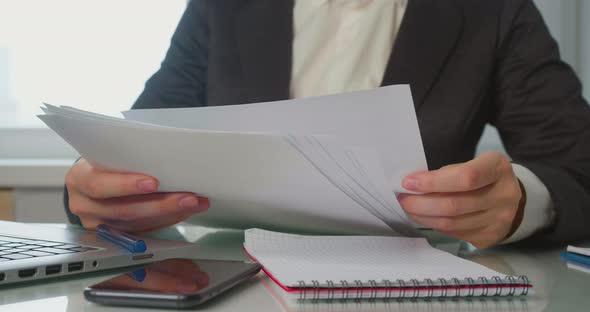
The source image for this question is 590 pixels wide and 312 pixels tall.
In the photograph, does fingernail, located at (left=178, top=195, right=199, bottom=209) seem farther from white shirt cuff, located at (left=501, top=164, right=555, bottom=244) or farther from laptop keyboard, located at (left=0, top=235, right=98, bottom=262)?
white shirt cuff, located at (left=501, top=164, right=555, bottom=244)

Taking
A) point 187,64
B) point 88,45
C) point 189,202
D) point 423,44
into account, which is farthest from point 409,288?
point 88,45

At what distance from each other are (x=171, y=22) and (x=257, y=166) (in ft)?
4.30

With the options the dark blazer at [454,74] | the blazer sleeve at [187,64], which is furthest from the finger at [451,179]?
the blazer sleeve at [187,64]

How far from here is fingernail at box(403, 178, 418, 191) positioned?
560mm

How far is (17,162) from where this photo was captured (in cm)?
164

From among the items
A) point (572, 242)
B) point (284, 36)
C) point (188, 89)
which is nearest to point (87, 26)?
point (188, 89)

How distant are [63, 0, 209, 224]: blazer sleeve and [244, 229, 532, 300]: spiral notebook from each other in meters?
0.53

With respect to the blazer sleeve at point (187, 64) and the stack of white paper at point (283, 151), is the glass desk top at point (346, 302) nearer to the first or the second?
the stack of white paper at point (283, 151)

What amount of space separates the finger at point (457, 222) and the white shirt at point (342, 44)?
435 millimetres

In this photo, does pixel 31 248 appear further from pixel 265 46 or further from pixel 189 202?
pixel 265 46

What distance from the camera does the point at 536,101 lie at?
998 millimetres

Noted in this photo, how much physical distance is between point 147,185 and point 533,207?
15.5 inches

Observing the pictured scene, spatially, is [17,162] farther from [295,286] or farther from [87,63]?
[295,286]

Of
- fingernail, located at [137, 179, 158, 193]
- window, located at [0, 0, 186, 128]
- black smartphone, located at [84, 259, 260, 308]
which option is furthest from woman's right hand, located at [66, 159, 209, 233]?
window, located at [0, 0, 186, 128]
